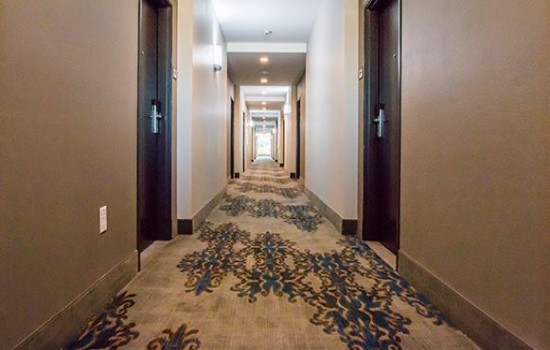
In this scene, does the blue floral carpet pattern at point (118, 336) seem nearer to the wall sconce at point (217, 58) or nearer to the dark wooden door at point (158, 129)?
the dark wooden door at point (158, 129)

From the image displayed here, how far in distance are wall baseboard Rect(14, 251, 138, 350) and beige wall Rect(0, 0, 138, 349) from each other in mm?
33

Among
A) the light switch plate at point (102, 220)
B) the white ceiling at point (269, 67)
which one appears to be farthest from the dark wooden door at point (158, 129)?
the white ceiling at point (269, 67)

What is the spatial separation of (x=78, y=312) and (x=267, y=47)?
5.80 m

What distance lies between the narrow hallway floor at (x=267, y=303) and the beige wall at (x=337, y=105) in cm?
68

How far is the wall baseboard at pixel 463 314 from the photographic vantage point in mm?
1317

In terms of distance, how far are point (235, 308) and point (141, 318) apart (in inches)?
17.2

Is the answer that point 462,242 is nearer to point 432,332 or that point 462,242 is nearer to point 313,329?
point 432,332

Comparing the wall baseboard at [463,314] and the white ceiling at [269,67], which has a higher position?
the white ceiling at [269,67]

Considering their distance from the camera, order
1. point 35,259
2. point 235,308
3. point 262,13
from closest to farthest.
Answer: point 35,259 < point 235,308 < point 262,13

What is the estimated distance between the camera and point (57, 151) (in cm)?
142

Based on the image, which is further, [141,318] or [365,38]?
[365,38]

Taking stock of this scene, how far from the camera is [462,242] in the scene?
1609 millimetres

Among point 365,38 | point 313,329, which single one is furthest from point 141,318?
point 365,38

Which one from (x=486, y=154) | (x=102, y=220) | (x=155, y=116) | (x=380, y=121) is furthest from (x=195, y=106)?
(x=486, y=154)
